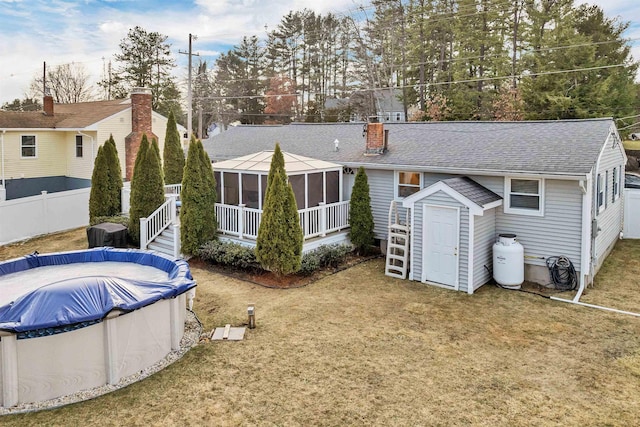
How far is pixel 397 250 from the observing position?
40.0 ft

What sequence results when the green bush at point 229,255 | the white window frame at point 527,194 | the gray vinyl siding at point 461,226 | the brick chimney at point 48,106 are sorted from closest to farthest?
the gray vinyl siding at point 461,226 < the white window frame at point 527,194 < the green bush at point 229,255 < the brick chimney at point 48,106

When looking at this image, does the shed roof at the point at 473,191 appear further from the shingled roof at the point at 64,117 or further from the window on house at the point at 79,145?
the window on house at the point at 79,145

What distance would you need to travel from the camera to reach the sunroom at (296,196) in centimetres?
1242

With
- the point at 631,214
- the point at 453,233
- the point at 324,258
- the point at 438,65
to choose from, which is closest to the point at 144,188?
the point at 324,258

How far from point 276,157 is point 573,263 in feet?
23.8

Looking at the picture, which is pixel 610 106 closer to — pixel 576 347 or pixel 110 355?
pixel 576 347

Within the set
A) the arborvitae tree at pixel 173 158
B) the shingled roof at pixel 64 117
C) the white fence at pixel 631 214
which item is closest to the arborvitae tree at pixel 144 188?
the arborvitae tree at pixel 173 158

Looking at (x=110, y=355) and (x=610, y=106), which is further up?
(x=610, y=106)

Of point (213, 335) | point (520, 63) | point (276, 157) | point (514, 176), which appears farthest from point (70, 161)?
point (520, 63)

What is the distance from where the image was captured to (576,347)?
23.9ft

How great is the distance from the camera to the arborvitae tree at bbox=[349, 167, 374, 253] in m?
13.0

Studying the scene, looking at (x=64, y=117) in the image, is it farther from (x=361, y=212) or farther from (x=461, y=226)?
(x=461, y=226)

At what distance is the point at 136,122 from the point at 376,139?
46.4ft

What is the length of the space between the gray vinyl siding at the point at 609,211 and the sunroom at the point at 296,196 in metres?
6.64
